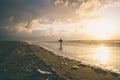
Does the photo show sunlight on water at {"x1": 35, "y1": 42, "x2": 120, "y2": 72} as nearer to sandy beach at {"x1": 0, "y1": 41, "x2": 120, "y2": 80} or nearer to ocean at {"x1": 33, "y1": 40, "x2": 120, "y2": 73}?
ocean at {"x1": 33, "y1": 40, "x2": 120, "y2": 73}

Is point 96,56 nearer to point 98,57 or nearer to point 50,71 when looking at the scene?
point 98,57

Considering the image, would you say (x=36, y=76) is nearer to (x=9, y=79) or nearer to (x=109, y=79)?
(x=9, y=79)

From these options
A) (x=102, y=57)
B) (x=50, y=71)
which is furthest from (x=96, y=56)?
(x=50, y=71)

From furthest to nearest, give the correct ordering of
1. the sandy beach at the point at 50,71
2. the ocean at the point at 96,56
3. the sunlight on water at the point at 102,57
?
the sunlight on water at the point at 102,57 < the ocean at the point at 96,56 < the sandy beach at the point at 50,71

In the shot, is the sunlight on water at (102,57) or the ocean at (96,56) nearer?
the ocean at (96,56)

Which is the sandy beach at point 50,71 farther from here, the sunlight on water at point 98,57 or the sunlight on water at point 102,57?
the sunlight on water at point 102,57

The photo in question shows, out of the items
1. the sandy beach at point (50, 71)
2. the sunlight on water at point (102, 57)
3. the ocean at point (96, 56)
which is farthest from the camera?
the sunlight on water at point (102, 57)

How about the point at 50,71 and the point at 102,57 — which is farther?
the point at 102,57

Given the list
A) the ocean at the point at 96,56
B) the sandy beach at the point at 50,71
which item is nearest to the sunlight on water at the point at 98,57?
the ocean at the point at 96,56

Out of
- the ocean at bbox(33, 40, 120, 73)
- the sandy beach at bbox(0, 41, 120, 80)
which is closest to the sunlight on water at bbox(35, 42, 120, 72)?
the ocean at bbox(33, 40, 120, 73)

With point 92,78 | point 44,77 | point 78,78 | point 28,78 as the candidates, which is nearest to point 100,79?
point 92,78

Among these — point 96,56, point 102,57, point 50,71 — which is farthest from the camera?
point 96,56

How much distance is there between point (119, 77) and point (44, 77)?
7.60 metres

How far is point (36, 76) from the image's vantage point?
18953mm
